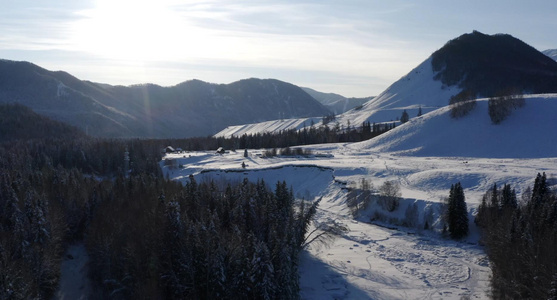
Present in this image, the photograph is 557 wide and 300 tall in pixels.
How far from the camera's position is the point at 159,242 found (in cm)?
3097

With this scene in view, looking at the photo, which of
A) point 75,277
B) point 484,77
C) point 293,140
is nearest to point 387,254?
point 75,277

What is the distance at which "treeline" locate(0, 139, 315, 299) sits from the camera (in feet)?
83.5

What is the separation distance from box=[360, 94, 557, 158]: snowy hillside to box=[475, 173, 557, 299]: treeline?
42.6 metres

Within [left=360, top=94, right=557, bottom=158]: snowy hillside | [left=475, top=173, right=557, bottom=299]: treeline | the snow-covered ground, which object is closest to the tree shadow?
the snow-covered ground

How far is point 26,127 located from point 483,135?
154487mm

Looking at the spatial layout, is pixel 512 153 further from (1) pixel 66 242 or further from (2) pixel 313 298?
(1) pixel 66 242

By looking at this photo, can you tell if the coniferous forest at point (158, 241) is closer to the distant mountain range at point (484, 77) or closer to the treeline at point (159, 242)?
the treeline at point (159, 242)

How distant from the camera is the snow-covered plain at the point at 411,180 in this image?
105ft

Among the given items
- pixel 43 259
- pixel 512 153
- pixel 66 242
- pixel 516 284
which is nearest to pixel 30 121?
pixel 66 242

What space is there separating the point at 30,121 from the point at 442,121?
150 m

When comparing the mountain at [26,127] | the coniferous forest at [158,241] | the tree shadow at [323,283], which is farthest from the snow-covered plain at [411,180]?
the mountain at [26,127]

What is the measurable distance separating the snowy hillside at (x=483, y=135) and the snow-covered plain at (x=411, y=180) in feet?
0.57

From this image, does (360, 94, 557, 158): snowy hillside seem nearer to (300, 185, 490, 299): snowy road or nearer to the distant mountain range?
(300, 185, 490, 299): snowy road

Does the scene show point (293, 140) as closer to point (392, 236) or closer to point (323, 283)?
point (392, 236)
